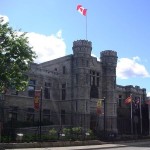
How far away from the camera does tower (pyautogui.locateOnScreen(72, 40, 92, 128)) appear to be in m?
53.0

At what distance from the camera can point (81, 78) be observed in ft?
176

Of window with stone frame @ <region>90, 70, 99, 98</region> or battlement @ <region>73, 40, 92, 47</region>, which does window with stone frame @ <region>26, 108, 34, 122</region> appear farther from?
battlement @ <region>73, 40, 92, 47</region>

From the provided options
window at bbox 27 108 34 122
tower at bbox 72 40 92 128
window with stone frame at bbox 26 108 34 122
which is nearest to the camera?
window with stone frame at bbox 26 108 34 122

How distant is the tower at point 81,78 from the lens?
5300 centimetres

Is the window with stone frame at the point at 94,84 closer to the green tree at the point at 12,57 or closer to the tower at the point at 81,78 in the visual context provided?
the tower at the point at 81,78

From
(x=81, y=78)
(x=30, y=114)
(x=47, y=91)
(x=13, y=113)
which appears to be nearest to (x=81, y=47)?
(x=81, y=78)

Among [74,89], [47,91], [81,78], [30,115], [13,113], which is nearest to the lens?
[13,113]

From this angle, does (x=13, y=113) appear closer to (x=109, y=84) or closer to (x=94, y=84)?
(x=94, y=84)

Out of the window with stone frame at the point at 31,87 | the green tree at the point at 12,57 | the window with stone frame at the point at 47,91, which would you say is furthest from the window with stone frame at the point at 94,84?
the green tree at the point at 12,57

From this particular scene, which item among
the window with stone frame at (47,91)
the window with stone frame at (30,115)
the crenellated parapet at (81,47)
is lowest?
the window with stone frame at (30,115)

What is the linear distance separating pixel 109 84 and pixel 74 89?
734 cm

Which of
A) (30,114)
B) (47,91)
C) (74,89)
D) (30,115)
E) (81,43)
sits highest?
(81,43)

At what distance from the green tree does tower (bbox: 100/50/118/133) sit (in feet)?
96.9

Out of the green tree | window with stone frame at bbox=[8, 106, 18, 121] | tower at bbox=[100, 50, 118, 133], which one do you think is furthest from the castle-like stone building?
the green tree
